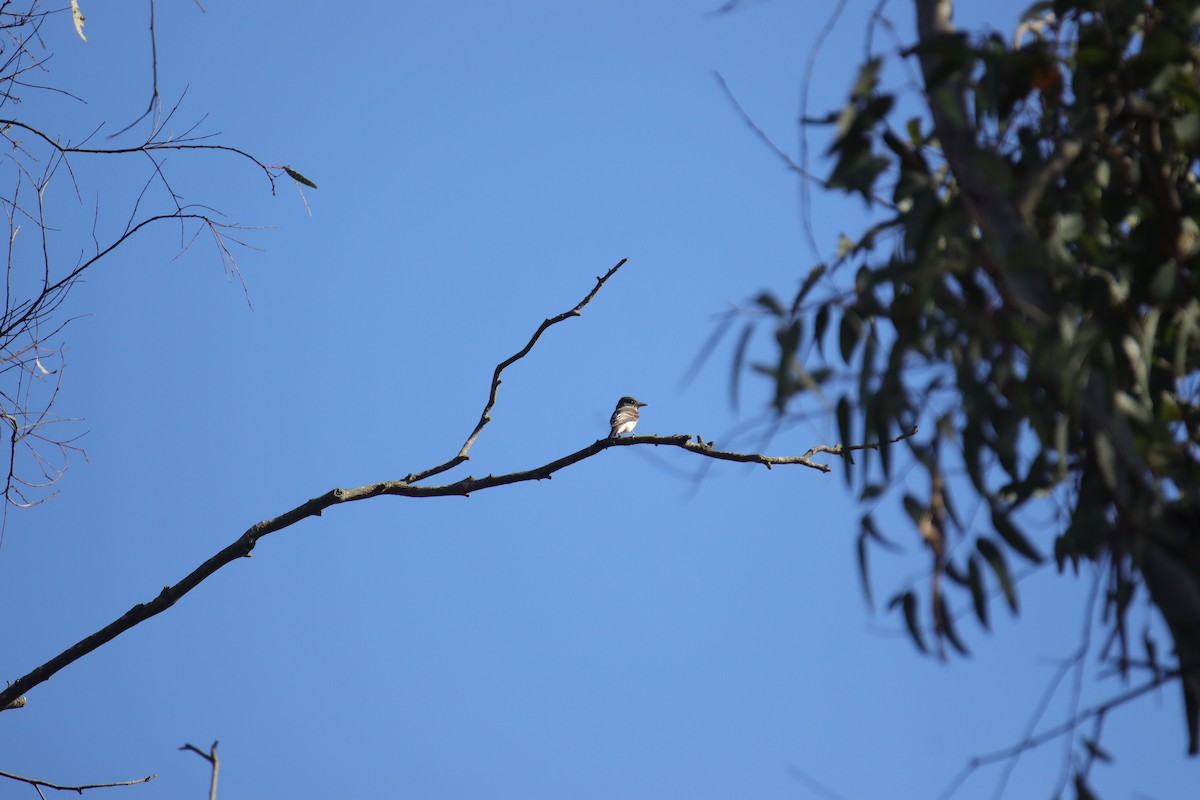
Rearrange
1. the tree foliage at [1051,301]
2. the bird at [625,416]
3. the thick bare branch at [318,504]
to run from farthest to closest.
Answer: the bird at [625,416]
the thick bare branch at [318,504]
the tree foliage at [1051,301]

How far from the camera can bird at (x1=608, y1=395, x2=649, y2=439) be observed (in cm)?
930

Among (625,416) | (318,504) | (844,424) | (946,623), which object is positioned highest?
(625,416)

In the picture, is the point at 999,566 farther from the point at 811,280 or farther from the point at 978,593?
the point at 811,280

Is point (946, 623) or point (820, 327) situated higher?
point (820, 327)

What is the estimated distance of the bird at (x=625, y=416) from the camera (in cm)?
930

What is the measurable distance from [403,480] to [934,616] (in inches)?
75.9

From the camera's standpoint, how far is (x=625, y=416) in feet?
31.0

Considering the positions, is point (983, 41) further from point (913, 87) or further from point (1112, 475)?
point (1112, 475)

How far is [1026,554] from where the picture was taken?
221 centimetres

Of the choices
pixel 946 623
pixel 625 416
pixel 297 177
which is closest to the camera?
pixel 946 623

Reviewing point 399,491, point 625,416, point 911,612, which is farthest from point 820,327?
point 625,416

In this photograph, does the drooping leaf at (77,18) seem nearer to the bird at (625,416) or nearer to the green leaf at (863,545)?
the green leaf at (863,545)

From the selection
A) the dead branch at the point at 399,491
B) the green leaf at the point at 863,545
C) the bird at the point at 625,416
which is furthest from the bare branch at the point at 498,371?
the bird at the point at 625,416

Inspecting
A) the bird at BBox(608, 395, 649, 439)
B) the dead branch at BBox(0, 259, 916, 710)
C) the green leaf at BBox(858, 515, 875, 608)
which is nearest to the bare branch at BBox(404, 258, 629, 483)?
the dead branch at BBox(0, 259, 916, 710)
